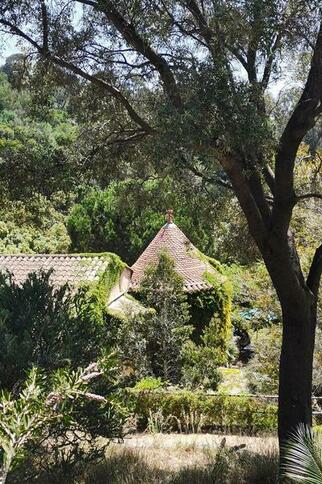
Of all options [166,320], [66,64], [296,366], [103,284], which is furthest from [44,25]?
[103,284]

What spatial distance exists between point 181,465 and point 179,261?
480 inches

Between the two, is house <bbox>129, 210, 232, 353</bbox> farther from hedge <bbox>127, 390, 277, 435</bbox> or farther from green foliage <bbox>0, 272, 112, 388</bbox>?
green foliage <bbox>0, 272, 112, 388</bbox>

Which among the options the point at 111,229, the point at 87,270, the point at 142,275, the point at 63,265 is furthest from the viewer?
the point at 111,229

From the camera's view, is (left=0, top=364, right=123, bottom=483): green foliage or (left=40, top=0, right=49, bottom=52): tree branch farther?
(left=40, top=0, right=49, bottom=52): tree branch

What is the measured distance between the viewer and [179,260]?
19109 mm

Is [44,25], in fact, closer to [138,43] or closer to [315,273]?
[138,43]

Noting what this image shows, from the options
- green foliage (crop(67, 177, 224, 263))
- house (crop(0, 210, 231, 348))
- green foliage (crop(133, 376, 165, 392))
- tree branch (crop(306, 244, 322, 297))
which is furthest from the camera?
green foliage (crop(67, 177, 224, 263))

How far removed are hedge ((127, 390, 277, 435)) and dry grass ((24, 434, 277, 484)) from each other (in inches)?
129

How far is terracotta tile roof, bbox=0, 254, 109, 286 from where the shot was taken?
1647 centimetres

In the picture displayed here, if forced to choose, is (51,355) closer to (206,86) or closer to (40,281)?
(40,281)

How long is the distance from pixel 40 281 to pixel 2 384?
1.38 metres

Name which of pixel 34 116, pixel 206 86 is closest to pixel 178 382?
pixel 34 116

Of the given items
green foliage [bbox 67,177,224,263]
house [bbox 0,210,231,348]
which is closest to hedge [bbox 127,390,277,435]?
house [bbox 0,210,231,348]

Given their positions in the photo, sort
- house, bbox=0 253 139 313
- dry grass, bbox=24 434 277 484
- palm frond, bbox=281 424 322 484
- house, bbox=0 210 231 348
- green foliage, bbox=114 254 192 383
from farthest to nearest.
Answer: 1. house, bbox=0 210 231 348
2. house, bbox=0 253 139 313
3. green foliage, bbox=114 254 192 383
4. dry grass, bbox=24 434 277 484
5. palm frond, bbox=281 424 322 484
